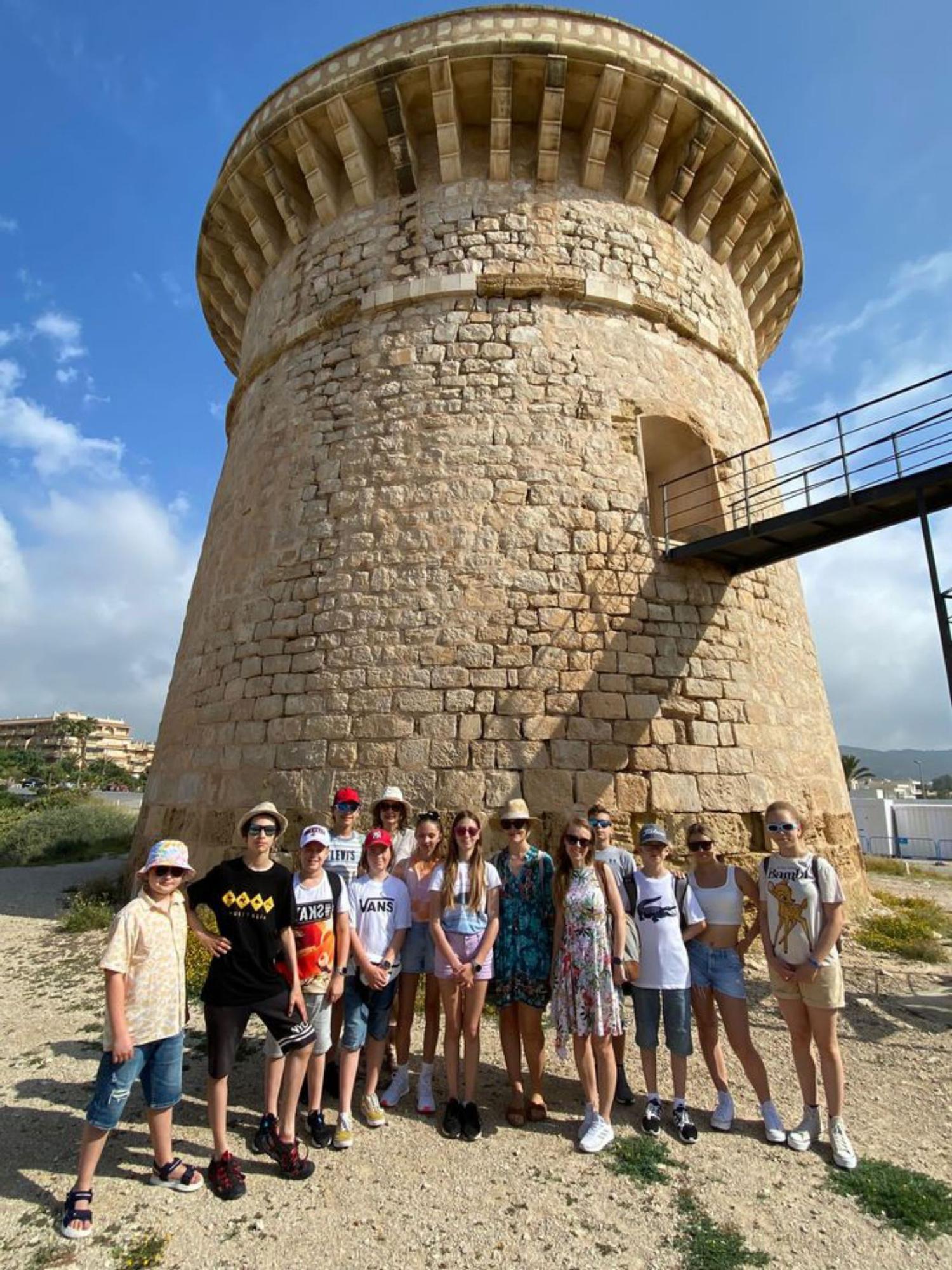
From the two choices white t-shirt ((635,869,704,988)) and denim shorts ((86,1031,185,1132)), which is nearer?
denim shorts ((86,1031,185,1132))

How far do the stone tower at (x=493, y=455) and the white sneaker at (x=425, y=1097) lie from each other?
246 centimetres

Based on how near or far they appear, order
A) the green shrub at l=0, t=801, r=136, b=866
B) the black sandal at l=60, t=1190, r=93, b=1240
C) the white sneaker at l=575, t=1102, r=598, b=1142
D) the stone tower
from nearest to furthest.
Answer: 1. the black sandal at l=60, t=1190, r=93, b=1240
2. the white sneaker at l=575, t=1102, r=598, b=1142
3. the stone tower
4. the green shrub at l=0, t=801, r=136, b=866

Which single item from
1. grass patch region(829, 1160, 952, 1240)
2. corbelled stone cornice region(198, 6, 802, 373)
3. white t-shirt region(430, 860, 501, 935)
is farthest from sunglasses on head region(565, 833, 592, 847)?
corbelled stone cornice region(198, 6, 802, 373)

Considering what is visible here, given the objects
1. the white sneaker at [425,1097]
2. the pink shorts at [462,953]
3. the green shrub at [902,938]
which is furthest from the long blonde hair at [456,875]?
the green shrub at [902,938]

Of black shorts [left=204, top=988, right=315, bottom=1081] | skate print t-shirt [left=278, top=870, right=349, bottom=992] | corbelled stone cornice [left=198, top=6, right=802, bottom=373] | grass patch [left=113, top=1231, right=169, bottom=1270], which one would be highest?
corbelled stone cornice [left=198, top=6, right=802, bottom=373]

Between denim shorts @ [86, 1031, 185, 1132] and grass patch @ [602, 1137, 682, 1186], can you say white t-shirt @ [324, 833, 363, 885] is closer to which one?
denim shorts @ [86, 1031, 185, 1132]

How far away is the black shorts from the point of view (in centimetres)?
283

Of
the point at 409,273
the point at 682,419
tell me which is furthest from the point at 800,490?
the point at 409,273

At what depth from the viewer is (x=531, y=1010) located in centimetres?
342

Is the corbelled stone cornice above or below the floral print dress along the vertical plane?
above

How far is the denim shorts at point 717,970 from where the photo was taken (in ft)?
11.2

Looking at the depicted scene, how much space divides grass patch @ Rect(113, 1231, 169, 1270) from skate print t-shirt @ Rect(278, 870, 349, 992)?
0.93 metres

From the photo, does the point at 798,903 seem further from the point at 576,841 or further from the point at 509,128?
the point at 509,128

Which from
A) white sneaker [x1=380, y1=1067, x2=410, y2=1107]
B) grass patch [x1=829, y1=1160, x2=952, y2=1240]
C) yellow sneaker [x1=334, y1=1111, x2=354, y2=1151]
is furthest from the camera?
white sneaker [x1=380, y1=1067, x2=410, y2=1107]
